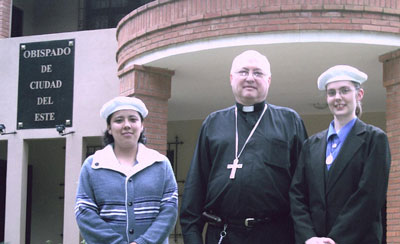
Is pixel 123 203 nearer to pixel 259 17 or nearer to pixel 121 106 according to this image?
pixel 121 106

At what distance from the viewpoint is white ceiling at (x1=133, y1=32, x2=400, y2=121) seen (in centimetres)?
812

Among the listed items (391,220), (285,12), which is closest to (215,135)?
(285,12)

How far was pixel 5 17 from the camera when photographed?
1262cm

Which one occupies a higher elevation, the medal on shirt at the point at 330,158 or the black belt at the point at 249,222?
the medal on shirt at the point at 330,158

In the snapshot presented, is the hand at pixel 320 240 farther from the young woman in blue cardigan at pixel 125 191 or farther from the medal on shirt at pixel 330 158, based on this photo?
the young woman in blue cardigan at pixel 125 191

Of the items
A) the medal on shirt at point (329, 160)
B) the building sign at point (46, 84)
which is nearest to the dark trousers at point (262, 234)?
the medal on shirt at point (329, 160)

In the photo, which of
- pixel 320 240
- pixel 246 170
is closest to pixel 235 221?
pixel 246 170

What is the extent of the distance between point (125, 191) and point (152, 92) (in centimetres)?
525

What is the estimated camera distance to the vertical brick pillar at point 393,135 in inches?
323

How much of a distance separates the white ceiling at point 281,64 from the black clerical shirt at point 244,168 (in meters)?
4.04

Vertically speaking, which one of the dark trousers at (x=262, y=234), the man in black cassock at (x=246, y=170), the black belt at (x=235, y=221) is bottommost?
the dark trousers at (x=262, y=234)

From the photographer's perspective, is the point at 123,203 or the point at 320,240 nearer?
the point at 320,240

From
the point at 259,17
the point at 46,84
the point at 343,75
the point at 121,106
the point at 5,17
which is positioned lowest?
the point at 121,106

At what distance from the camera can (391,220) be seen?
827 cm
